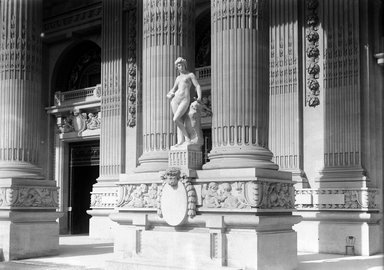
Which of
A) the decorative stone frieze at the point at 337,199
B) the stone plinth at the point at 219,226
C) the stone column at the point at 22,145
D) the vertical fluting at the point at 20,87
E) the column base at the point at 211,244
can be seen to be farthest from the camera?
the vertical fluting at the point at 20,87

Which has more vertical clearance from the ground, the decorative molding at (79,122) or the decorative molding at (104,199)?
the decorative molding at (79,122)

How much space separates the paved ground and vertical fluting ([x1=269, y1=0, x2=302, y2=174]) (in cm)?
381

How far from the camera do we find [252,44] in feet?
52.6

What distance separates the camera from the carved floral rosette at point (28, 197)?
20875mm

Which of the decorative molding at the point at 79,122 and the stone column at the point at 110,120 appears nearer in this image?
the stone column at the point at 110,120

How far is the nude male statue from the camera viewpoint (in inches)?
653

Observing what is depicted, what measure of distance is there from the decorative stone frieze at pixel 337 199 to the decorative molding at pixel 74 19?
14533 mm

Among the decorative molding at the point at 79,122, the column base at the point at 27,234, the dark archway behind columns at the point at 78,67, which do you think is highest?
the dark archway behind columns at the point at 78,67

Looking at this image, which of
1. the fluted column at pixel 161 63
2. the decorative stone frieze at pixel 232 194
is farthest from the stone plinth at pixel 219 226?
the fluted column at pixel 161 63

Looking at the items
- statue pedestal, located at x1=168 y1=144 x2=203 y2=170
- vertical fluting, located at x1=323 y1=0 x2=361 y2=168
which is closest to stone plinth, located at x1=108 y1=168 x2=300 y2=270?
statue pedestal, located at x1=168 y1=144 x2=203 y2=170

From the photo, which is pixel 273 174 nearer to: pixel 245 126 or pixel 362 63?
pixel 245 126

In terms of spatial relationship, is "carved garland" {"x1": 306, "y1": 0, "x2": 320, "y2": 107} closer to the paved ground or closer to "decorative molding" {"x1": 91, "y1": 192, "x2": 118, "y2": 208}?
the paved ground

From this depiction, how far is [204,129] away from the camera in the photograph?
26219mm

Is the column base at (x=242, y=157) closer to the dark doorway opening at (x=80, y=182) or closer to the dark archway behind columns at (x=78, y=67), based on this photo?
the dark doorway opening at (x=80, y=182)
